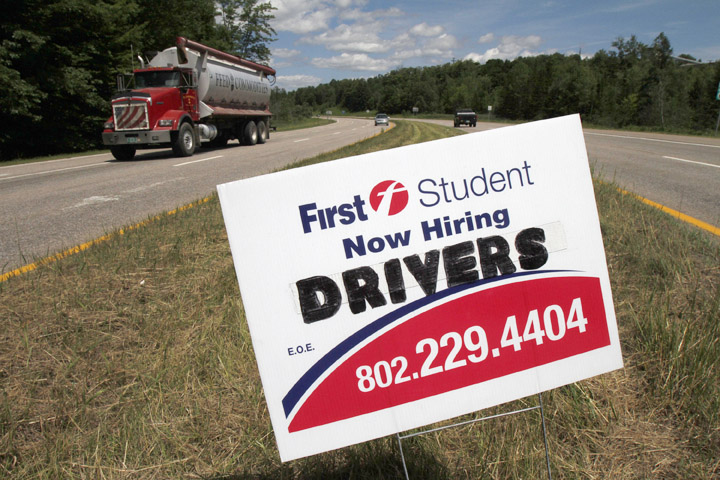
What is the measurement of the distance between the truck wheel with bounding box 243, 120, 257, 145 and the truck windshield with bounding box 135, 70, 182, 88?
5.06 meters

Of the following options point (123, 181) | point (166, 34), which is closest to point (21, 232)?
point (123, 181)

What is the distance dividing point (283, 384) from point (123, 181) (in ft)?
29.4

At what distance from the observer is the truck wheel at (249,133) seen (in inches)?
758

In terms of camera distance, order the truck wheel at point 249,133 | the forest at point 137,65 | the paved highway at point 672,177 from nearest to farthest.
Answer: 1. the paved highway at point 672,177
2. the forest at point 137,65
3. the truck wheel at point 249,133

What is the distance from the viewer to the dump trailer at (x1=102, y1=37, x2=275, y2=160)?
12.9 meters

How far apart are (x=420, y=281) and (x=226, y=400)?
4.06 ft

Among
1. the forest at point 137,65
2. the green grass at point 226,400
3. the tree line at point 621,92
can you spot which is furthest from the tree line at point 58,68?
the tree line at point 621,92

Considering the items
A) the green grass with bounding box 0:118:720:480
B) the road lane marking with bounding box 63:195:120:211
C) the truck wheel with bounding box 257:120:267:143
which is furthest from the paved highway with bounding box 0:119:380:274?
the truck wheel with bounding box 257:120:267:143

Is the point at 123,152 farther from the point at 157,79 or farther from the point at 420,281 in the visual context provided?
the point at 420,281

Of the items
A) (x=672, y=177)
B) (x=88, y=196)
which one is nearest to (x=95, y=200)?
(x=88, y=196)

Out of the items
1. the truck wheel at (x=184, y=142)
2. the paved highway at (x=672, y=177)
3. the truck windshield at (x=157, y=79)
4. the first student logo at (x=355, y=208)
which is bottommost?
the paved highway at (x=672, y=177)

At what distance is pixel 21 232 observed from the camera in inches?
205

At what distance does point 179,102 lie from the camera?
14.2 metres

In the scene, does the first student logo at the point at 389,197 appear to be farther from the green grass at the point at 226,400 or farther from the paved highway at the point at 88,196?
the paved highway at the point at 88,196
